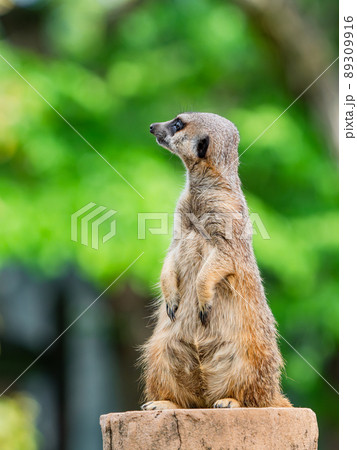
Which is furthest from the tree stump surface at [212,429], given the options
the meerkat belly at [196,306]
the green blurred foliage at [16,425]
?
the green blurred foliage at [16,425]

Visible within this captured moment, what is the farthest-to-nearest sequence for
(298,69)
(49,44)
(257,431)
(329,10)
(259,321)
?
(329,10) → (49,44) → (298,69) → (259,321) → (257,431)

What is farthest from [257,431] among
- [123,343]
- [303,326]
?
[123,343]

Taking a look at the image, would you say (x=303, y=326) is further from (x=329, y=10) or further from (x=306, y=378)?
(x=329, y=10)

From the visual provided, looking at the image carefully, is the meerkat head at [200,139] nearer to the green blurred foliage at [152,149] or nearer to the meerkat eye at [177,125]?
the meerkat eye at [177,125]

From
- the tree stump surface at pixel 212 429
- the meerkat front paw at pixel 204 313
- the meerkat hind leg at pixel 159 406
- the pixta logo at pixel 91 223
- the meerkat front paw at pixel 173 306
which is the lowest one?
the tree stump surface at pixel 212 429

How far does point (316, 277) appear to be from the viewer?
679 cm

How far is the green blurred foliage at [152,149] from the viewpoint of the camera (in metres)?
5.87

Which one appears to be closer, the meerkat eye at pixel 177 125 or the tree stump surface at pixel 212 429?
the tree stump surface at pixel 212 429

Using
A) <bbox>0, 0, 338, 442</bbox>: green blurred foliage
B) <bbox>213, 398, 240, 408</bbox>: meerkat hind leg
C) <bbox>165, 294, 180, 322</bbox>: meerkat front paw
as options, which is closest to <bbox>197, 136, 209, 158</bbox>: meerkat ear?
<bbox>165, 294, 180, 322</bbox>: meerkat front paw

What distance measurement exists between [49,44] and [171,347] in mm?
5390

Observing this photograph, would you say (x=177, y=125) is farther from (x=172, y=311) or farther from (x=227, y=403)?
(x=227, y=403)

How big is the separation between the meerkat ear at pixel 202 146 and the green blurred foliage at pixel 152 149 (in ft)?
8.48

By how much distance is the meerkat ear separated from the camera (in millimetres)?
2602

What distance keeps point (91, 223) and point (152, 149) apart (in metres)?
1.15
